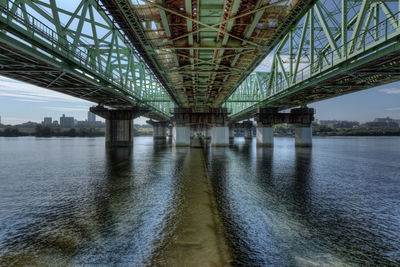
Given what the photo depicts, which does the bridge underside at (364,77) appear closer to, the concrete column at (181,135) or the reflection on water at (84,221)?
the reflection on water at (84,221)

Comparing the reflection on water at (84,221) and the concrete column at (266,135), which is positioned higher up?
the concrete column at (266,135)

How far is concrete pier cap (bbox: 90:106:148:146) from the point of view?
178 feet

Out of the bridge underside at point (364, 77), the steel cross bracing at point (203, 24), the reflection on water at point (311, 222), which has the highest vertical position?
the steel cross bracing at point (203, 24)

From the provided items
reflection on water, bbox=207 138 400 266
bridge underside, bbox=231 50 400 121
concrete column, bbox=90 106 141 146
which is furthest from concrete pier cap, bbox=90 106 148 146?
reflection on water, bbox=207 138 400 266

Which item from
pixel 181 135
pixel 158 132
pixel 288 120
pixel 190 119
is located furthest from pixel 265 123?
pixel 158 132

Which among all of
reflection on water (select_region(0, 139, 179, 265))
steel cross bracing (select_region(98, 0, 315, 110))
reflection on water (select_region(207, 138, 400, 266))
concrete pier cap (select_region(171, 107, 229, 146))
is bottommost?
reflection on water (select_region(207, 138, 400, 266))

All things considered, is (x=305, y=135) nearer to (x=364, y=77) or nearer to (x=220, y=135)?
(x=220, y=135)

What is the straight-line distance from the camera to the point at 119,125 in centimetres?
5488

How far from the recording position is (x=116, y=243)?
785 cm

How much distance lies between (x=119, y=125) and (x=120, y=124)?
1.22 ft

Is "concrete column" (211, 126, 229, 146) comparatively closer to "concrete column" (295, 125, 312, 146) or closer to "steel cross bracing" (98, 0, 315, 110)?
"concrete column" (295, 125, 312, 146)

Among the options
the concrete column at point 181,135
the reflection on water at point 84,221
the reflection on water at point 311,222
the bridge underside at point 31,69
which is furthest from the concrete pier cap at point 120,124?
the reflection on water at point 311,222

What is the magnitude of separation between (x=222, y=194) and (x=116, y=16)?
13.3m

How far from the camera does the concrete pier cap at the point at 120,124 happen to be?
54.3 m
